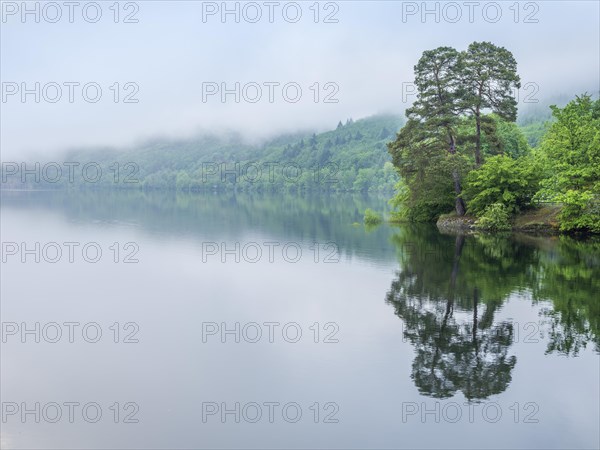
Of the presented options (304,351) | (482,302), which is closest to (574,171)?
(482,302)

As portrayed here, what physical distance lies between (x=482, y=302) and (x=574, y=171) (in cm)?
2886

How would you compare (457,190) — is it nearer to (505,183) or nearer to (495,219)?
(505,183)

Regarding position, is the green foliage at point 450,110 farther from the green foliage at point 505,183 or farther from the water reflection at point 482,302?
the water reflection at point 482,302

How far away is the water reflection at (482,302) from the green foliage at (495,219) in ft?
30.5

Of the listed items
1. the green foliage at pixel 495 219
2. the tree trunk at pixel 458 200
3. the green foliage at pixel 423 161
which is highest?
the green foliage at pixel 423 161

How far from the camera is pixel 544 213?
5741cm

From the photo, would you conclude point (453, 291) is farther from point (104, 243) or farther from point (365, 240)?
point (104, 243)

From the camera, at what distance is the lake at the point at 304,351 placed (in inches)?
613

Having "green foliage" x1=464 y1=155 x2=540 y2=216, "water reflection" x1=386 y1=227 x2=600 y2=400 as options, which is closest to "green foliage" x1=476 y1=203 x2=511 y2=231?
"green foliage" x1=464 y1=155 x2=540 y2=216

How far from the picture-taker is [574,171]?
51.2m

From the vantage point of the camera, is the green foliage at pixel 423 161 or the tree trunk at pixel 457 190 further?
the tree trunk at pixel 457 190

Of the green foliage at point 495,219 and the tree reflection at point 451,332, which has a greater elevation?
the green foliage at point 495,219

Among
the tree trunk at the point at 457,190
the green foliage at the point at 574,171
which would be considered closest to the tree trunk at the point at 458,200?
the tree trunk at the point at 457,190

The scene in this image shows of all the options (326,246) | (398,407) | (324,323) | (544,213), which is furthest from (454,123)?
(398,407)
